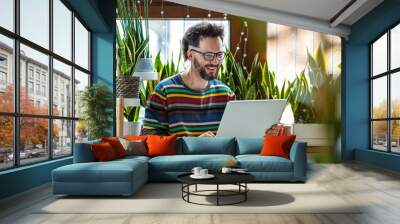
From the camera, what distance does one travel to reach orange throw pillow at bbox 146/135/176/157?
5453mm

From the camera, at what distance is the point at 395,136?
22.1ft

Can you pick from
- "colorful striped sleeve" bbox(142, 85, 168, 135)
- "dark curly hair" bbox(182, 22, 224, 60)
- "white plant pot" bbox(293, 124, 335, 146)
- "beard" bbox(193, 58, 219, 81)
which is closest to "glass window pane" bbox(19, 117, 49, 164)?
"colorful striped sleeve" bbox(142, 85, 168, 135)

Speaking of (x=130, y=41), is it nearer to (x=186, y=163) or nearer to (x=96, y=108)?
(x=96, y=108)

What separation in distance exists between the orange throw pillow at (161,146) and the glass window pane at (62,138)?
1.23m

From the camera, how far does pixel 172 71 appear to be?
7824 mm

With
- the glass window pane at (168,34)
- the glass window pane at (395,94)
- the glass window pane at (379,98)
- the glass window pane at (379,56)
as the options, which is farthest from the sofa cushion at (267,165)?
the glass window pane at (168,34)

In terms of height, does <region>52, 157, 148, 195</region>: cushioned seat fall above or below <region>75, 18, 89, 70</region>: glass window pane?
below

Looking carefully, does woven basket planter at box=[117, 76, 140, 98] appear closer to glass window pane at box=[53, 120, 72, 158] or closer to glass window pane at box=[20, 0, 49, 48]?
glass window pane at box=[53, 120, 72, 158]

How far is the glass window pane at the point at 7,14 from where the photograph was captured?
4.09 meters

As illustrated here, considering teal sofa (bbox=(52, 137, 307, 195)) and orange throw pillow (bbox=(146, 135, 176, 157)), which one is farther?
orange throw pillow (bbox=(146, 135, 176, 157))

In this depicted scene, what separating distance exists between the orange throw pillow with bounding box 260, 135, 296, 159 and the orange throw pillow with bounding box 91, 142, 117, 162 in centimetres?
193

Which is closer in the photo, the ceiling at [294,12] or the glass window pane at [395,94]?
the glass window pane at [395,94]

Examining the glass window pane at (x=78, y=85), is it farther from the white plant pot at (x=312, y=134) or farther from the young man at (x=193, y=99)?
the white plant pot at (x=312, y=134)

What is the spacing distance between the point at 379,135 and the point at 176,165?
429 centimetres
